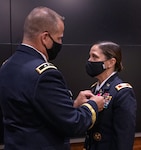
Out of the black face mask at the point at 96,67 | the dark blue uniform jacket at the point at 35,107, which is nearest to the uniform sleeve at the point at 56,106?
the dark blue uniform jacket at the point at 35,107

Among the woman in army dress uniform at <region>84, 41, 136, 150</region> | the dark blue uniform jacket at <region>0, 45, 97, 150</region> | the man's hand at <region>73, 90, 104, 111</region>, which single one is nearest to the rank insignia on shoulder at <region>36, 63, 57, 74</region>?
the dark blue uniform jacket at <region>0, 45, 97, 150</region>

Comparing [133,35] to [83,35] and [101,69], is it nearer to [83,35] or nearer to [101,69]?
[83,35]

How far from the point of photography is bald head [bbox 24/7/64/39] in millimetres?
1267

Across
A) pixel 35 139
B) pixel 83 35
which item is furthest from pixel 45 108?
pixel 83 35

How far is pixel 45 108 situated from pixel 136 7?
2.56 m

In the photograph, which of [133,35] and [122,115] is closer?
[122,115]

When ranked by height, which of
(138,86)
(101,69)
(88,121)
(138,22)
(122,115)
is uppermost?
(138,22)

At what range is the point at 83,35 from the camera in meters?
3.11

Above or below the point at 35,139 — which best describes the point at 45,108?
above

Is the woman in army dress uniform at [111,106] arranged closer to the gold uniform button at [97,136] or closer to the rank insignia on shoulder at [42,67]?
the gold uniform button at [97,136]

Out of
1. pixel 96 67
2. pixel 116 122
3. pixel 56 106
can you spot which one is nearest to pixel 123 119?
pixel 116 122

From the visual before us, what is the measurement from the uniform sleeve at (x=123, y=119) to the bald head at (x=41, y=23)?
0.69m

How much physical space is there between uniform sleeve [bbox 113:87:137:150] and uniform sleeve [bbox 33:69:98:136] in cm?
43

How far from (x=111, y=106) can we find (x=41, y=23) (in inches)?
30.3
